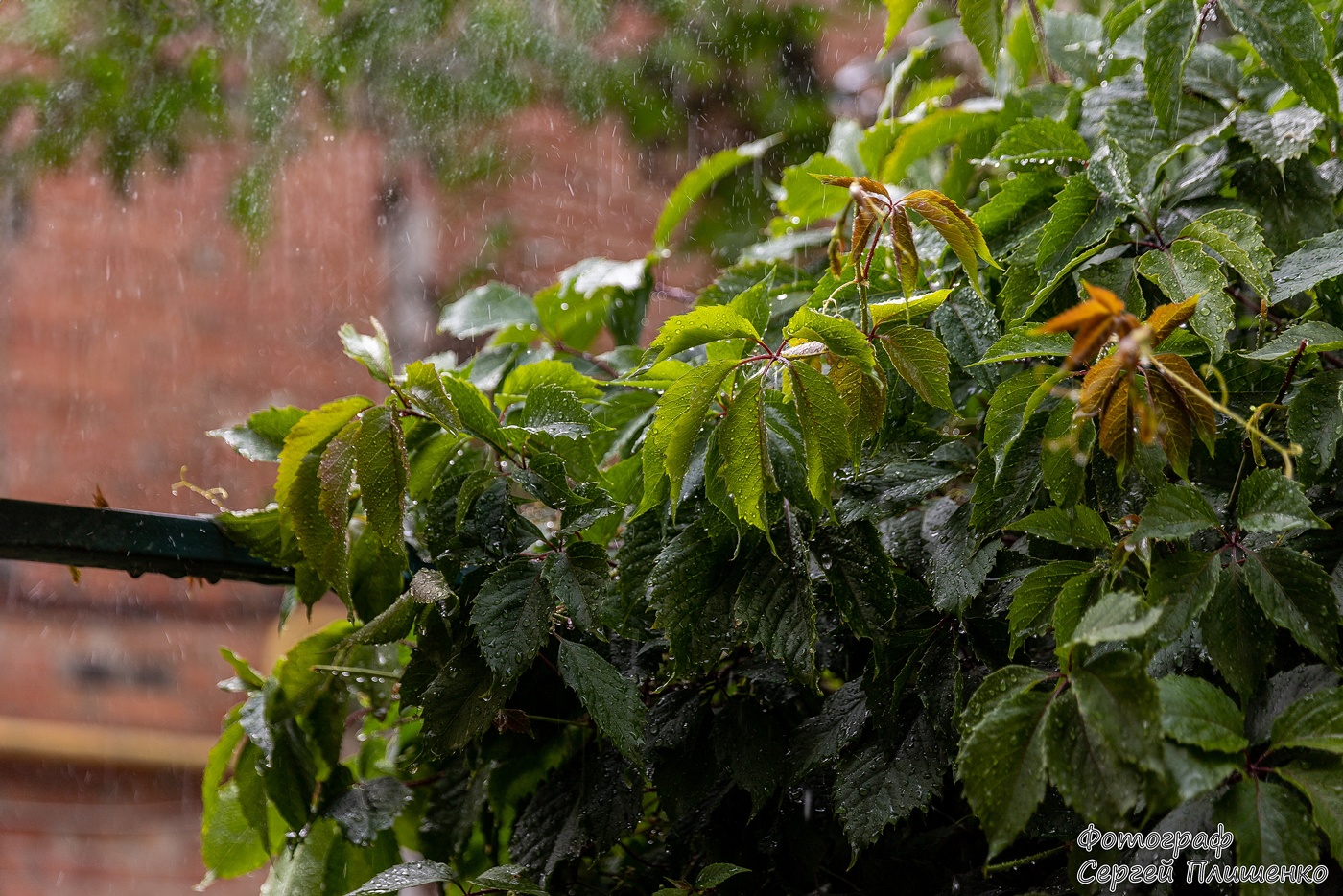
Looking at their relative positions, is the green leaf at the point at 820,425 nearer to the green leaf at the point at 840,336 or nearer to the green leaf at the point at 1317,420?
the green leaf at the point at 840,336

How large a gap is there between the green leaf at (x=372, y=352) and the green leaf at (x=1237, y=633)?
12.7 inches

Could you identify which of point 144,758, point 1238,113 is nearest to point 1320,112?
point 1238,113

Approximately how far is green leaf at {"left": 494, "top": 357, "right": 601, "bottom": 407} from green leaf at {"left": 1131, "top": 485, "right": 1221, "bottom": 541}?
0.87 feet

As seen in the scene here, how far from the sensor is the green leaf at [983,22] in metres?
0.45

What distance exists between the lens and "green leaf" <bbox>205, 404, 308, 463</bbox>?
506mm

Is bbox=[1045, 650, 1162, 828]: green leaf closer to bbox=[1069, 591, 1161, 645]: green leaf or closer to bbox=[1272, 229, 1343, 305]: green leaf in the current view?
bbox=[1069, 591, 1161, 645]: green leaf

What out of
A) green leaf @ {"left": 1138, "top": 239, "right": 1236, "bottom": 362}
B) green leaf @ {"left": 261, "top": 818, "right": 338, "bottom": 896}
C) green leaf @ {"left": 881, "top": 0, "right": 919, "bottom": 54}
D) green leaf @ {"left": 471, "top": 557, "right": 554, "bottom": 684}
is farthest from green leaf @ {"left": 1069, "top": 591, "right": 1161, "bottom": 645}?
green leaf @ {"left": 261, "top": 818, "right": 338, "bottom": 896}

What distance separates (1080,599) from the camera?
32cm

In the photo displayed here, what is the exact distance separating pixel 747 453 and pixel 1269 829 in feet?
0.60

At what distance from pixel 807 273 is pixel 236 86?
1379 mm

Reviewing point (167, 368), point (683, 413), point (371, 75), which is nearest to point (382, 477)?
point (683, 413)

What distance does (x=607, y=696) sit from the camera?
1.34 feet

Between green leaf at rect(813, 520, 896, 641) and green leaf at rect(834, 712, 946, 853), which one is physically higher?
green leaf at rect(813, 520, 896, 641)

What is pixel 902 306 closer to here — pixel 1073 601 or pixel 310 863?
pixel 1073 601
